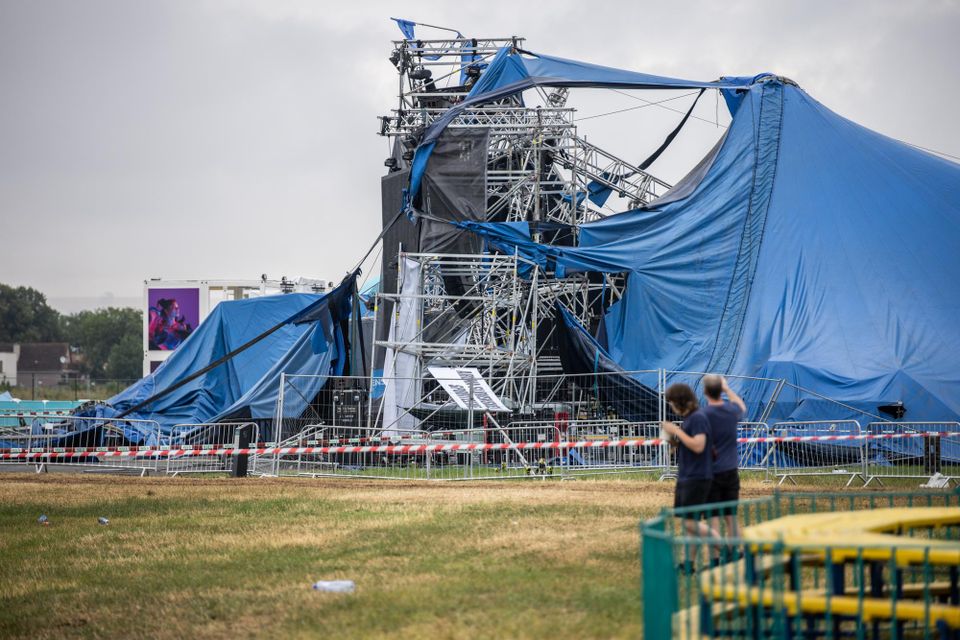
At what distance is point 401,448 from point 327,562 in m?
7.86

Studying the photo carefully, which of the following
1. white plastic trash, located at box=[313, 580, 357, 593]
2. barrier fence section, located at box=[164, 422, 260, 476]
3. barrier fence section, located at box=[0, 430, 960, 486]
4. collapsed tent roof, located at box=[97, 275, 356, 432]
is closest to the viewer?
white plastic trash, located at box=[313, 580, 357, 593]

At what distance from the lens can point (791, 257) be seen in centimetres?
2366

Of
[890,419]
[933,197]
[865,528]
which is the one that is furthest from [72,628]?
[933,197]

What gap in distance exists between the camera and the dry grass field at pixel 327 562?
27.0 ft

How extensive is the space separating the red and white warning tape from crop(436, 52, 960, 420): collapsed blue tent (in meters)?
2.37

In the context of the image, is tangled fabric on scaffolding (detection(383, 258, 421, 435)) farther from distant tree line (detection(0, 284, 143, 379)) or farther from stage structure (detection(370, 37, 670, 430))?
distant tree line (detection(0, 284, 143, 379))

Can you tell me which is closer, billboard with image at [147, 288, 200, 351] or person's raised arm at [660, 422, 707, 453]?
person's raised arm at [660, 422, 707, 453]

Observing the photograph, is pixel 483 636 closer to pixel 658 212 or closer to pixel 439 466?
pixel 439 466

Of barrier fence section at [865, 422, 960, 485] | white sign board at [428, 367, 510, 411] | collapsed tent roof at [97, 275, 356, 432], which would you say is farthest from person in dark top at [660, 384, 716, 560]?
collapsed tent roof at [97, 275, 356, 432]

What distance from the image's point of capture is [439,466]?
2108 cm

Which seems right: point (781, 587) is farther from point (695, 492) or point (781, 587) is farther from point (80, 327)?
point (80, 327)

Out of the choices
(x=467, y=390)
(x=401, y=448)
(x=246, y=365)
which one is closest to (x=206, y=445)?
(x=467, y=390)

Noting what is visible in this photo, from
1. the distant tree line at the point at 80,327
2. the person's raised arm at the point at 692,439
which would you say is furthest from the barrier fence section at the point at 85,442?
the distant tree line at the point at 80,327

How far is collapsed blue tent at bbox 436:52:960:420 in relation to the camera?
71.9 ft
